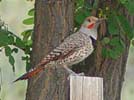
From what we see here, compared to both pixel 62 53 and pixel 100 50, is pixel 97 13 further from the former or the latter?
pixel 62 53

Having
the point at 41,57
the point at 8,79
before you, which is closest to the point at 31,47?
the point at 41,57

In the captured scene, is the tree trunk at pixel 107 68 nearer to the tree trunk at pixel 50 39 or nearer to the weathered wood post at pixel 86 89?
the tree trunk at pixel 50 39

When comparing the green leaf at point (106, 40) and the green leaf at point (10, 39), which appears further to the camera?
the green leaf at point (106, 40)

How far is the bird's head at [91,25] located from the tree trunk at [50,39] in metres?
0.20

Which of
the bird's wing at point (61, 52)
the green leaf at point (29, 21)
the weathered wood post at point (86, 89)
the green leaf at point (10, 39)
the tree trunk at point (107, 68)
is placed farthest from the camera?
the green leaf at point (29, 21)

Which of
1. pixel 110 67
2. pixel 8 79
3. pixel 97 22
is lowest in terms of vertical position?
pixel 8 79

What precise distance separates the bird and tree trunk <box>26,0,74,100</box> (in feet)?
0.67

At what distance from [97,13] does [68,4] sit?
0.26 meters

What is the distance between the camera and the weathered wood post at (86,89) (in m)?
3.68

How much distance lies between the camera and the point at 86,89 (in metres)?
3.69

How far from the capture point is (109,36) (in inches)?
207

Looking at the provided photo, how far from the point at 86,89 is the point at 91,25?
1.34 m

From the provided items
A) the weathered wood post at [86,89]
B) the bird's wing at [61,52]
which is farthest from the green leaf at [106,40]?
the weathered wood post at [86,89]

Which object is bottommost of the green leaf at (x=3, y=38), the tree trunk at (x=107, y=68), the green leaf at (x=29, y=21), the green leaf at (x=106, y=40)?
the tree trunk at (x=107, y=68)
